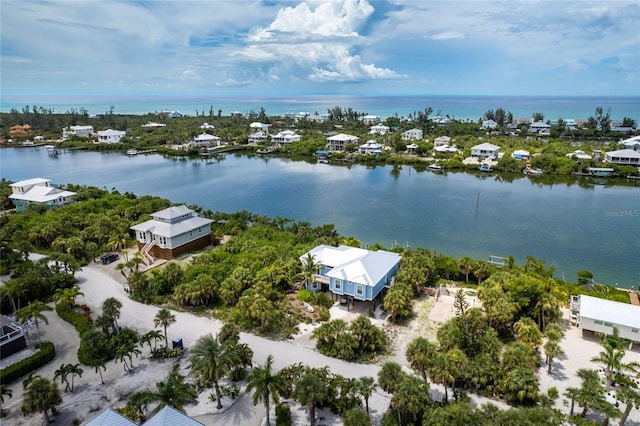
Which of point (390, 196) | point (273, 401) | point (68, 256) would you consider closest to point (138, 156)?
point (390, 196)

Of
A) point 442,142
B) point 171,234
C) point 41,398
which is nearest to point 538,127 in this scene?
point 442,142

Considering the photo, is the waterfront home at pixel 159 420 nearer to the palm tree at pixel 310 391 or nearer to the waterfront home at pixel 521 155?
the palm tree at pixel 310 391

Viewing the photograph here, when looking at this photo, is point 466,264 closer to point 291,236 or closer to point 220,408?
point 291,236

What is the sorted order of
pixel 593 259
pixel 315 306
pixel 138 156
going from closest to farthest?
1. pixel 315 306
2. pixel 593 259
3. pixel 138 156

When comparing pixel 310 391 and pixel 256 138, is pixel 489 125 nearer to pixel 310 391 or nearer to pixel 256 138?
pixel 256 138

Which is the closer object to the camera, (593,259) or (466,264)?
(466,264)

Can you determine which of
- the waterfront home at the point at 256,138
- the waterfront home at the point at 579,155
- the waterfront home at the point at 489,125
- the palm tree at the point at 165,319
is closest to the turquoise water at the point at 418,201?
the waterfront home at the point at 579,155

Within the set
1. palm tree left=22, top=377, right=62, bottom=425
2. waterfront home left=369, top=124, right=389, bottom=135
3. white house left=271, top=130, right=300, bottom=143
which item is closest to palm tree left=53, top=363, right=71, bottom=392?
palm tree left=22, top=377, right=62, bottom=425
